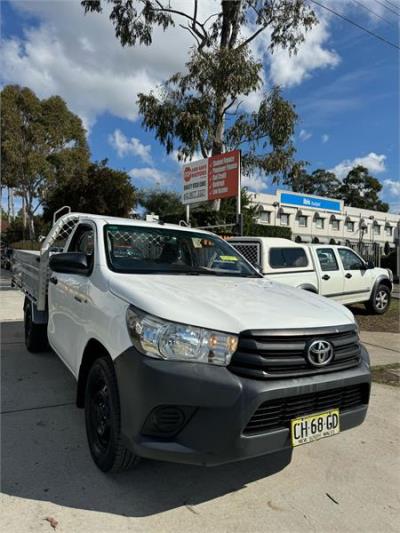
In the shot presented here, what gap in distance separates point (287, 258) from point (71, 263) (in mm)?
6184

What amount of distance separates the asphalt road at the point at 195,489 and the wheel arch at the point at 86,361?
0.39 metres

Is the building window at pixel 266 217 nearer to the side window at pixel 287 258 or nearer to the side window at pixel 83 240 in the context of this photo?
the side window at pixel 287 258

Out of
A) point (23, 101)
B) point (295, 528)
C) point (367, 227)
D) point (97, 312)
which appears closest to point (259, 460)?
point (295, 528)

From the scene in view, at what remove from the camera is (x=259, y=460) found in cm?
327

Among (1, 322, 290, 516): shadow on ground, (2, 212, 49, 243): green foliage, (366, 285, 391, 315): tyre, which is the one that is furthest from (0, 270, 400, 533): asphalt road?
(2, 212, 49, 243): green foliage

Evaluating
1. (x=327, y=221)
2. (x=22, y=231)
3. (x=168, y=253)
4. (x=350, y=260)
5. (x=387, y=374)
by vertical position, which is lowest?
(x=387, y=374)

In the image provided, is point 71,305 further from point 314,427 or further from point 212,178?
point 212,178

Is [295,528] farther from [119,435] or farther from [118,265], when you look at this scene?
[118,265]

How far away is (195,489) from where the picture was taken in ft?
9.43

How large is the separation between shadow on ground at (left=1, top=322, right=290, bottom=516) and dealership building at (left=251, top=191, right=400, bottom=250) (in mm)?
31399

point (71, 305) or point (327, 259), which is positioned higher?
point (327, 259)

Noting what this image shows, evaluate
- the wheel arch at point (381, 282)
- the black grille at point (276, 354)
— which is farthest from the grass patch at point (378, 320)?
the black grille at point (276, 354)

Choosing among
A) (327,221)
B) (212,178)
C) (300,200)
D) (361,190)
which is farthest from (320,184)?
(212,178)

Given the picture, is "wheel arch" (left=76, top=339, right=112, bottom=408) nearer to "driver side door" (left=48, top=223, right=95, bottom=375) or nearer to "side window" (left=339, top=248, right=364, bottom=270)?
"driver side door" (left=48, top=223, right=95, bottom=375)
